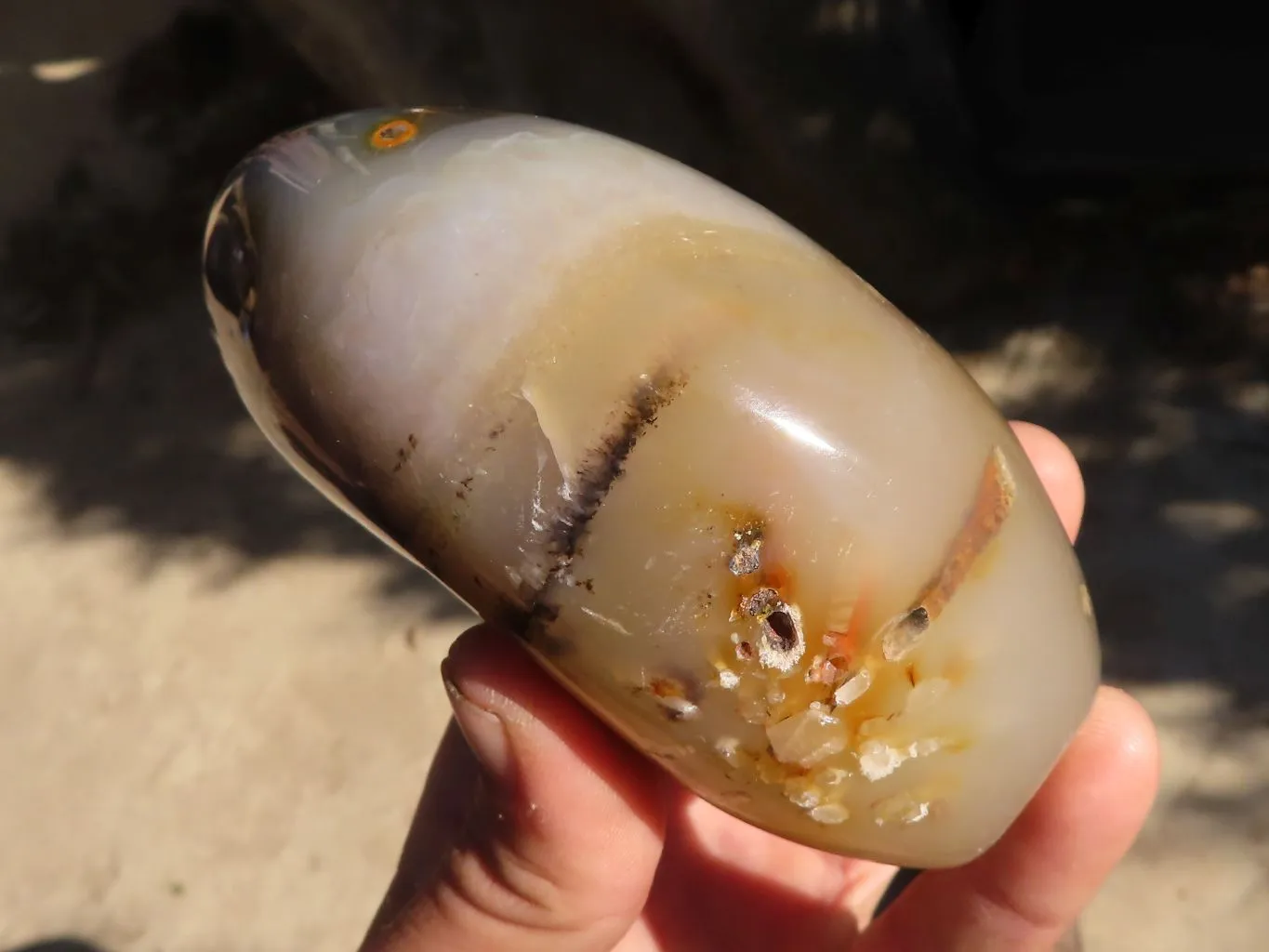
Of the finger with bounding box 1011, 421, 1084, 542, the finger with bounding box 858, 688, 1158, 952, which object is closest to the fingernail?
the finger with bounding box 858, 688, 1158, 952

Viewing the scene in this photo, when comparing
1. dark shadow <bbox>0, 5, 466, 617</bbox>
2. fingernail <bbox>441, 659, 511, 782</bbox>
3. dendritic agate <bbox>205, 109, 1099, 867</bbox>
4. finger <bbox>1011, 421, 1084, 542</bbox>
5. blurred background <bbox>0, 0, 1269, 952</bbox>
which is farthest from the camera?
dark shadow <bbox>0, 5, 466, 617</bbox>

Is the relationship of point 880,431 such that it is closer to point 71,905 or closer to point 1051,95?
point 1051,95

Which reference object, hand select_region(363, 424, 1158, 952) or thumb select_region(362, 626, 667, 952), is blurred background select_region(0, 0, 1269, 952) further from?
thumb select_region(362, 626, 667, 952)

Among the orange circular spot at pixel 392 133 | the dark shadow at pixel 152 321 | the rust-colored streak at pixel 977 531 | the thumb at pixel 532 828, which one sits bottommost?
the dark shadow at pixel 152 321

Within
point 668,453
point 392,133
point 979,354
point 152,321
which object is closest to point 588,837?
point 668,453

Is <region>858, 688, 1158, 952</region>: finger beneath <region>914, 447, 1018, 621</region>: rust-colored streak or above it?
beneath

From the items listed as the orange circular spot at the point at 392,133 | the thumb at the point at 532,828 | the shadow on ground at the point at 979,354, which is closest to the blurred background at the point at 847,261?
the shadow on ground at the point at 979,354

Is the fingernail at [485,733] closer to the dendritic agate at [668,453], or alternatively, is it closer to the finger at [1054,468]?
the dendritic agate at [668,453]
